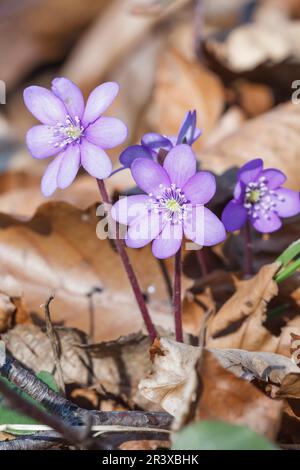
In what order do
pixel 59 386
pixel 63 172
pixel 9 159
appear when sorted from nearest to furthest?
pixel 63 172 → pixel 59 386 → pixel 9 159

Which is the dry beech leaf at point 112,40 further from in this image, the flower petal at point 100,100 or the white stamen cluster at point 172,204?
the white stamen cluster at point 172,204

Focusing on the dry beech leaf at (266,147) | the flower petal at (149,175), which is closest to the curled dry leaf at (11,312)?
the flower petal at (149,175)

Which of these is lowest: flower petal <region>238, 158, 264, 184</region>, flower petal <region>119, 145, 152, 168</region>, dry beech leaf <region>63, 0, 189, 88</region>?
flower petal <region>119, 145, 152, 168</region>

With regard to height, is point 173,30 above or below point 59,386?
above

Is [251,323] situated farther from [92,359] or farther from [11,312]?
[11,312]

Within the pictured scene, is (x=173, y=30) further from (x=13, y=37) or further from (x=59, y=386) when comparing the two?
(x=59, y=386)

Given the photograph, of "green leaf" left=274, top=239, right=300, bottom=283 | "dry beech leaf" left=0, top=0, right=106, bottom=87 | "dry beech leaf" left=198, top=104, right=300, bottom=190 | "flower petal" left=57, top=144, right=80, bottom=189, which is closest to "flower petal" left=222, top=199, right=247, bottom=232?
"green leaf" left=274, top=239, right=300, bottom=283

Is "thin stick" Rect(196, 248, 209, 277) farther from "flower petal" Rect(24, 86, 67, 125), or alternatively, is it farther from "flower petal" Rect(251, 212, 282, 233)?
"flower petal" Rect(24, 86, 67, 125)
